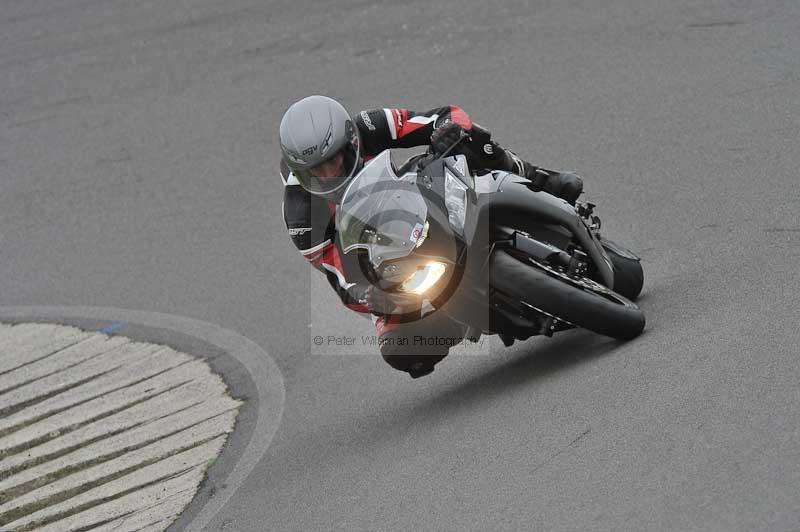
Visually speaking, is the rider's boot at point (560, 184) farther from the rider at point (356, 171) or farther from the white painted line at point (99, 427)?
the white painted line at point (99, 427)

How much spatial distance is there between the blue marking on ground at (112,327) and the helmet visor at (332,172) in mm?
3323

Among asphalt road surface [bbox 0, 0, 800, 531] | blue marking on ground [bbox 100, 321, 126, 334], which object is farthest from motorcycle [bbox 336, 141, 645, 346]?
blue marking on ground [bbox 100, 321, 126, 334]

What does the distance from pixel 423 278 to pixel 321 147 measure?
0.80m

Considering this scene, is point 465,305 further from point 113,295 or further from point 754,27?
point 754,27

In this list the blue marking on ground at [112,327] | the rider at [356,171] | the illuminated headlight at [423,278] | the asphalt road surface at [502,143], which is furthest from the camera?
the blue marking on ground at [112,327]

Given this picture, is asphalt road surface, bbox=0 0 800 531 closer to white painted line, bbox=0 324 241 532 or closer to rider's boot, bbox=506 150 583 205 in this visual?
white painted line, bbox=0 324 241 532

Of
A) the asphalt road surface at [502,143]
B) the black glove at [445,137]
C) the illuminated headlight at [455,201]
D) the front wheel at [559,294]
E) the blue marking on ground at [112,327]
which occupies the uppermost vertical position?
the black glove at [445,137]

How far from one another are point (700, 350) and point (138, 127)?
7464mm

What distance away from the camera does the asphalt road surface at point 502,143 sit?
14.3 feet

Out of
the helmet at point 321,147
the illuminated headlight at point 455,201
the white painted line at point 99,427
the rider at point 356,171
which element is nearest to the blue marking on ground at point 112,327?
the white painted line at point 99,427

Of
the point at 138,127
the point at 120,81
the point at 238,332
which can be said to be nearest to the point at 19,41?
the point at 120,81

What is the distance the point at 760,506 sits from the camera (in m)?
3.62

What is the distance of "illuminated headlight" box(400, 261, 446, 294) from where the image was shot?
16.6 ft

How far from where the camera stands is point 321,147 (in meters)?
5.12
